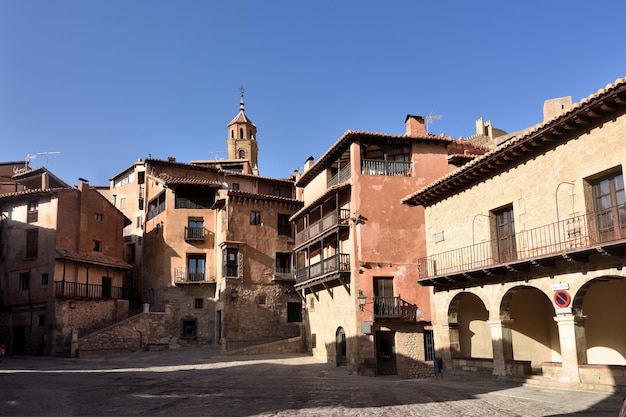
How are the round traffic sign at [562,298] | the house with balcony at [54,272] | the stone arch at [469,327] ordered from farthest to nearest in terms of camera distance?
the house with balcony at [54,272]
the stone arch at [469,327]
the round traffic sign at [562,298]

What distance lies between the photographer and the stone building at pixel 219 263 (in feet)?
126

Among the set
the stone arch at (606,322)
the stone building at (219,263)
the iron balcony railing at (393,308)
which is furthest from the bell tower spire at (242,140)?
the stone arch at (606,322)

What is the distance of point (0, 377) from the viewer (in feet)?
70.2

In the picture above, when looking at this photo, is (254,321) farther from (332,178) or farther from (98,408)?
(98,408)

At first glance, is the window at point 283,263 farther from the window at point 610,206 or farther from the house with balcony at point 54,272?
the window at point 610,206

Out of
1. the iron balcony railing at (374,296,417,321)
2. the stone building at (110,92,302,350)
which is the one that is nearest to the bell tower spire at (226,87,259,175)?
the stone building at (110,92,302,350)

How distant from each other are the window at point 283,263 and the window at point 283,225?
5.11 feet

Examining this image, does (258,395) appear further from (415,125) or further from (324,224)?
(415,125)

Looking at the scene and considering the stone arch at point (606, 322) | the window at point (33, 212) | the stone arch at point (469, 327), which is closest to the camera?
the stone arch at point (606, 322)

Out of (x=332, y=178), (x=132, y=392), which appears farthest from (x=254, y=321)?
(x=132, y=392)

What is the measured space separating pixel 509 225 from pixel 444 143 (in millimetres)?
10731

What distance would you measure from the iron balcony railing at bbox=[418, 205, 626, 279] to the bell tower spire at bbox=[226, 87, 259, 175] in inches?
2193

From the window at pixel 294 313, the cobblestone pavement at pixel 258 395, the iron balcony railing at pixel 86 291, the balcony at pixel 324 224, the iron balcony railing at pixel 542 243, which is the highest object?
the balcony at pixel 324 224

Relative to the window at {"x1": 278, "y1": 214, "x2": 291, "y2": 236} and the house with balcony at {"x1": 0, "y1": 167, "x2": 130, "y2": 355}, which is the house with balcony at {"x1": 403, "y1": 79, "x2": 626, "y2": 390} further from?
the house with balcony at {"x1": 0, "y1": 167, "x2": 130, "y2": 355}
